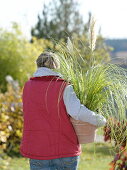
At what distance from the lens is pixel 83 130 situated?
149 inches

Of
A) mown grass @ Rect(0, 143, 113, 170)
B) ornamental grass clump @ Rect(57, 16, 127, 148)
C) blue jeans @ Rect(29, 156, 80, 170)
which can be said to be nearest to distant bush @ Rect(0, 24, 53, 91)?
mown grass @ Rect(0, 143, 113, 170)

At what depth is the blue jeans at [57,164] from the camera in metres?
3.75

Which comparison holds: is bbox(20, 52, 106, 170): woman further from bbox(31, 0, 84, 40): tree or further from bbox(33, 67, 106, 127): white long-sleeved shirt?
bbox(31, 0, 84, 40): tree

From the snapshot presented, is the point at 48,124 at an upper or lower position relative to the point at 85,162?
upper

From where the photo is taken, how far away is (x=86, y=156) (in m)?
8.92

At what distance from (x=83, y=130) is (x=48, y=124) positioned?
285 millimetres

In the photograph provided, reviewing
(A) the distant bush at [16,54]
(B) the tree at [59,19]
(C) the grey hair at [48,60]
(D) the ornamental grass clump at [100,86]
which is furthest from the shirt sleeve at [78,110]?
(B) the tree at [59,19]

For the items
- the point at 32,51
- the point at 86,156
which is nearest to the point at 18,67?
the point at 32,51

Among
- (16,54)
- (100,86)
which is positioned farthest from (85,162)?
(16,54)

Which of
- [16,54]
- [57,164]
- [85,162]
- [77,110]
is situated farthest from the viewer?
[16,54]

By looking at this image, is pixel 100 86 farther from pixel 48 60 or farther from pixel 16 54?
pixel 16 54

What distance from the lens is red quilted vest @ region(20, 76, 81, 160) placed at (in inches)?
146

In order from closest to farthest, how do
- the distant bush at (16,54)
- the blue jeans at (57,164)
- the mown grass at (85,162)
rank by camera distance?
the blue jeans at (57,164)
the mown grass at (85,162)
the distant bush at (16,54)

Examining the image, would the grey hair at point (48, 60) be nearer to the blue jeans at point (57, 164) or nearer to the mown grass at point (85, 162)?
the blue jeans at point (57, 164)
